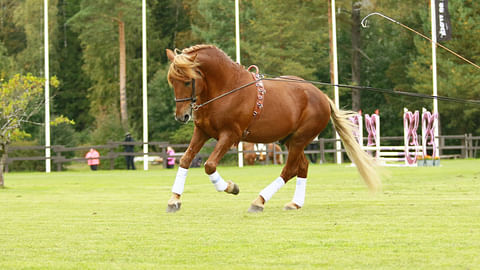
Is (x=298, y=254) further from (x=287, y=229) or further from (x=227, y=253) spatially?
(x=287, y=229)

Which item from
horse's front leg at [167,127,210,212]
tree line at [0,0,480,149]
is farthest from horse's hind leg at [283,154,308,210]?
tree line at [0,0,480,149]

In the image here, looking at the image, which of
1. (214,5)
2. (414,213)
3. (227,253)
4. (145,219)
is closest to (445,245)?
(227,253)

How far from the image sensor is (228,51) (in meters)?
50.0

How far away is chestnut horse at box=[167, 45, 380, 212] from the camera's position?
10.4 m

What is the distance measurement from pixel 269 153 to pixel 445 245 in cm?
3319

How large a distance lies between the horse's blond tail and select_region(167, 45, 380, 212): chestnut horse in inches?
19.8

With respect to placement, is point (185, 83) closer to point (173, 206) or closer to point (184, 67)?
point (184, 67)

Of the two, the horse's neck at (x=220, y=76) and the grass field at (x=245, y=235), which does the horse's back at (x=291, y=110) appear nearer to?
the horse's neck at (x=220, y=76)

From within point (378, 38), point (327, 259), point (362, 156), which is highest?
point (378, 38)

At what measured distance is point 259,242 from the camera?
7.31m

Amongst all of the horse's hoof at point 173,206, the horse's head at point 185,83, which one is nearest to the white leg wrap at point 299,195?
the horse's hoof at point 173,206

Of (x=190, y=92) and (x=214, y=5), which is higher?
(x=214, y=5)

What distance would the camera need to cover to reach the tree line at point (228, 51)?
46.2 meters

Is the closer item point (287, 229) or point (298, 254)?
point (298, 254)
